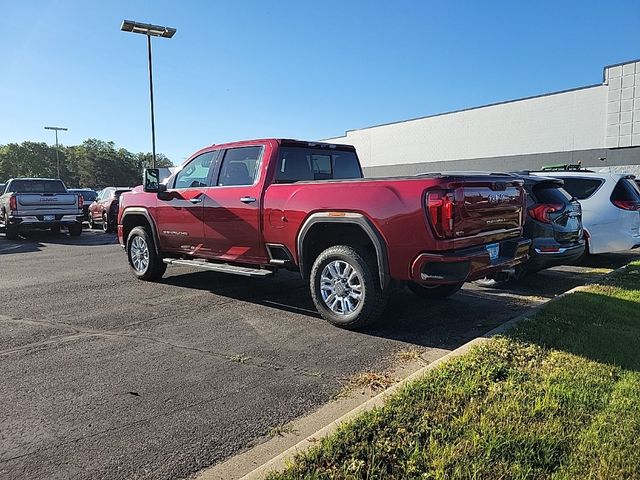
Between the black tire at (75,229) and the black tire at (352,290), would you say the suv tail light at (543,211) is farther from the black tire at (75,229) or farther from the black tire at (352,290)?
the black tire at (75,229)

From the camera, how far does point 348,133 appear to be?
4931cm

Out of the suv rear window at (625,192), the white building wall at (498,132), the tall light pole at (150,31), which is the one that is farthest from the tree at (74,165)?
the suv rear window at (625,192)

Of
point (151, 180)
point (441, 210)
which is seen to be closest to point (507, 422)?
point (441, 210)

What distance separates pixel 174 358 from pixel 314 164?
3217mm

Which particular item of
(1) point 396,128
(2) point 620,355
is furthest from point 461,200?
(1) point 396,128

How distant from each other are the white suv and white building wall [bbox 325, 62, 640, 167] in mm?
26203

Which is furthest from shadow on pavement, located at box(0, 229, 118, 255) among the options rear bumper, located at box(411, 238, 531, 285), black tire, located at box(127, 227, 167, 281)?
rear bumper, located at box(411, 238, 531, 285)

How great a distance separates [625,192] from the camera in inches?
347

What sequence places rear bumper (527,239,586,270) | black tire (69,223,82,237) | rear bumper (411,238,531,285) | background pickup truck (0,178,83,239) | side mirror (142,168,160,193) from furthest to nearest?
black tire (69,223,82,237)
background pickup truck (0,178,83,239)
side mirror (142,168,160,193)
rear bumper (527,239,586,270)
rear bumper (411,238,531,285)

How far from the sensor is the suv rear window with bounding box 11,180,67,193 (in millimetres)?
15883

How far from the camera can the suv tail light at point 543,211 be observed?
708 cm

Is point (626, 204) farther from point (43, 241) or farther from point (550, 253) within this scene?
point (43, 241)

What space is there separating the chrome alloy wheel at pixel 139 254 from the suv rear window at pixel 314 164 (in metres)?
3.02

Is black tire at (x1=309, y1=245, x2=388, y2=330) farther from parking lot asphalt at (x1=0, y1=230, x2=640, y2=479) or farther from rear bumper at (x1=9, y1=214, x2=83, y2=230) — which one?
rear bumper at (x1=9, y1=214, x2=83, y2=230)
